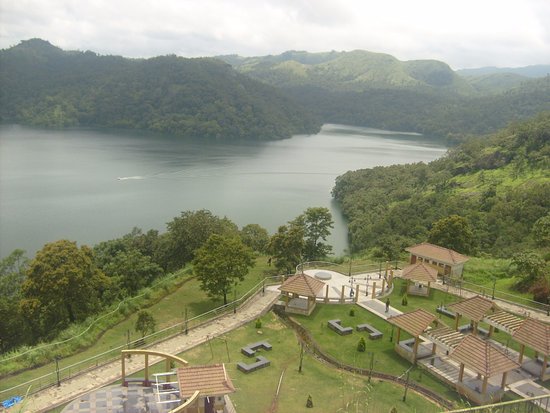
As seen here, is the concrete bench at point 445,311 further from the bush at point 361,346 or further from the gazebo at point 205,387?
the gazebo at point 205,387

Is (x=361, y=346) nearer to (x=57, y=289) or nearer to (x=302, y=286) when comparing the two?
(x=302, y=286)

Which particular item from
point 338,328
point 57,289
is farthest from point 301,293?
point 57,289

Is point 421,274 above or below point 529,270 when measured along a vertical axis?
below

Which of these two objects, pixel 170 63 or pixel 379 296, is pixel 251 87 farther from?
pixel 379 296

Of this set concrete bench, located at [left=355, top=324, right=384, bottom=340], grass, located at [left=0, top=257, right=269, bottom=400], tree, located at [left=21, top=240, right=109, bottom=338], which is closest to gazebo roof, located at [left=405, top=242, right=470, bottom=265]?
concrete bench, located at [left=355, top=324, right=384, bottom=340]

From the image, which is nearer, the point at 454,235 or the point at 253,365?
the point at 253,365

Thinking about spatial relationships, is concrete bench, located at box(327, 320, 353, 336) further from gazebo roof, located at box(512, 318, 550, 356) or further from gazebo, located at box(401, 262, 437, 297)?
gazebo roof, located at box(512, 318, 550, 356)

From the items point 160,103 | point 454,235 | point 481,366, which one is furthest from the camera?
point 160,103
